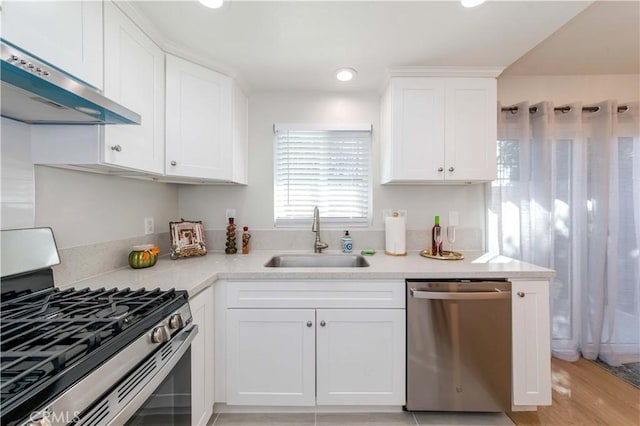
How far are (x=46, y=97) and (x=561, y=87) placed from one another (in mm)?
3336

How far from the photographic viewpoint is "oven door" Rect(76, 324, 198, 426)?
2.28ft

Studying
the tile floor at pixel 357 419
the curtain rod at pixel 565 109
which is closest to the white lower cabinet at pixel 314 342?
the tile floor at pixel 357 419

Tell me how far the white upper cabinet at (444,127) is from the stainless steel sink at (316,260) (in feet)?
2.47

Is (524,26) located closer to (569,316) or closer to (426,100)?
(426,100)

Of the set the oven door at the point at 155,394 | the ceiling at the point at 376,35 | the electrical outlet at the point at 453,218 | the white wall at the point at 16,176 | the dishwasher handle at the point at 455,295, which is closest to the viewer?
the oven door at the point at 155,394

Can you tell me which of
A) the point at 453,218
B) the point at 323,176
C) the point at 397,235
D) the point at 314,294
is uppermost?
the point at 323,176

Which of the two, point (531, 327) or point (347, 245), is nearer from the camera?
point (531, 327)

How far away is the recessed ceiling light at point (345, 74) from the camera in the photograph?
6.14 feet

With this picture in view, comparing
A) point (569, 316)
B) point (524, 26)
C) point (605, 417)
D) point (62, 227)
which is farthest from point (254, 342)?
point (569, 316)

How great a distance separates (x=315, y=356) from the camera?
5.08 ft

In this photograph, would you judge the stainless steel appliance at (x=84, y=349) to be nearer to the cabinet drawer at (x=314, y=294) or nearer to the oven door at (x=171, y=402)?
the oven door at (x=171, y=402)

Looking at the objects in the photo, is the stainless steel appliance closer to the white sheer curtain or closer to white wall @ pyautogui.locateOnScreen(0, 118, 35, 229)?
white wall @ pyautogui.locateOnScreen(0, 118, 35, 229)

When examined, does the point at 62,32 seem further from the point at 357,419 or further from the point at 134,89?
the point at 357,419

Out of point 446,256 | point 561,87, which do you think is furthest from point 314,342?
point 561,87
